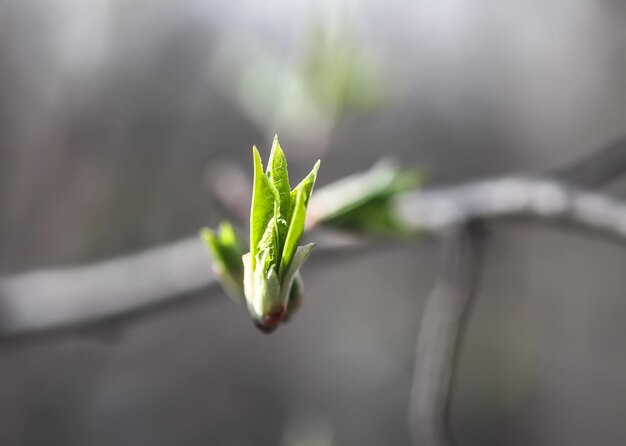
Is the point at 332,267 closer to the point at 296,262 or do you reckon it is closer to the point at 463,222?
the point at 463,222

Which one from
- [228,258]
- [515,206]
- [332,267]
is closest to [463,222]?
[515,206]

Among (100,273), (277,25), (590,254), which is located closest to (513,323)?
(590,254)

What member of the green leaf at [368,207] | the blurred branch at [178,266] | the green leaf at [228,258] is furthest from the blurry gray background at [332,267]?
the green leaf at [228,258]

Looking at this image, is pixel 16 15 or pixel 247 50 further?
pixel 16 15

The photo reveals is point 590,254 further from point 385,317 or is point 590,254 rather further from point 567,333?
point 385,317

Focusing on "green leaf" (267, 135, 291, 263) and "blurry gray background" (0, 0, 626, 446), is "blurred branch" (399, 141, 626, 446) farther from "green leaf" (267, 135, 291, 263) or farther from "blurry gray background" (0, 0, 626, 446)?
"blurry gray background" (0, 0, 626, 446)

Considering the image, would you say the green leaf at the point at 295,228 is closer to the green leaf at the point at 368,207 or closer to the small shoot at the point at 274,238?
the small shoot at the point at 274,238
